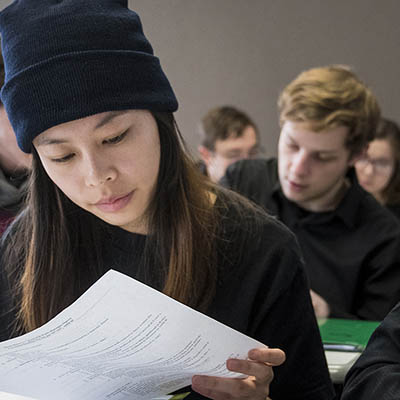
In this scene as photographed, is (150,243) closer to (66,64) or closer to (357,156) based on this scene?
(66,64)

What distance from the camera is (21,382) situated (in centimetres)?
96

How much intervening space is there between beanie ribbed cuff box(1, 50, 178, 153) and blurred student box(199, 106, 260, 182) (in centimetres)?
254

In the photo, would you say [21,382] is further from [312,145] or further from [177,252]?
[312,145]

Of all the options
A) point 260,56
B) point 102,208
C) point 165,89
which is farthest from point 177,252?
point 260,56

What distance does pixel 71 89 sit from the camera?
3.36 feet

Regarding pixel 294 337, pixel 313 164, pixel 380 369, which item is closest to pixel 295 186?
pixel 313 164

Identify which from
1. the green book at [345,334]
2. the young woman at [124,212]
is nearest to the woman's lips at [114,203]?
the young woman at [124,212]

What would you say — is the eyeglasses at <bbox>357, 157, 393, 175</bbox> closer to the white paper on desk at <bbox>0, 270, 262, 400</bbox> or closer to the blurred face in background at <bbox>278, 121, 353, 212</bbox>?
the blurred face in background at <bbox>278, 121, 353, 212</bbox>

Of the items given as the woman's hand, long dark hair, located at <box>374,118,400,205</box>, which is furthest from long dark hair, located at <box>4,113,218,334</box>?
long dark hair, located at <box>374,118,400,205</box>

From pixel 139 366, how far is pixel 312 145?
1479 millimetres

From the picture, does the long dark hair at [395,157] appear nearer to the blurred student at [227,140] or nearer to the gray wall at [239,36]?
the gray wall at [239,36]

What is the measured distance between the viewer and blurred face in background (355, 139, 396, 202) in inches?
129

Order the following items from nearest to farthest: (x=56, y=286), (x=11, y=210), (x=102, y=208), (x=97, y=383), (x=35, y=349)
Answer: (x=35, y=349) < (x=97, y=383) < (x=102, y=208) < (x=56, y=286) < (x=11, y=210)

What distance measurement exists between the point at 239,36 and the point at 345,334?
31.0 inches
